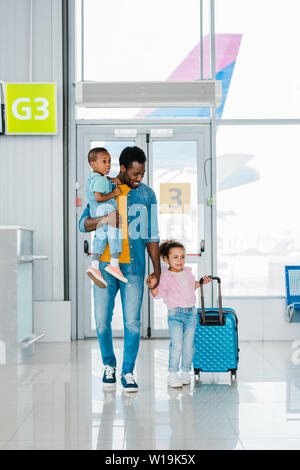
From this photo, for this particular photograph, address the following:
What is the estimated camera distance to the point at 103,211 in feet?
12.2

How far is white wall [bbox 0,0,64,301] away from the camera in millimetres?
6523

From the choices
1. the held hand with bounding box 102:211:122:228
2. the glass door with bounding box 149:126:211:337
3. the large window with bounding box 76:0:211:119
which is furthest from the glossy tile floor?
the large window with bounding box 76:0:211:119

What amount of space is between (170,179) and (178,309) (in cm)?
307

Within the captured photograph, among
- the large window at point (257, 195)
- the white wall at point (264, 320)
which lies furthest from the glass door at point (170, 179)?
the white wall at point (264, 320)

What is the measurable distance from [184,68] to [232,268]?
92.1 inches

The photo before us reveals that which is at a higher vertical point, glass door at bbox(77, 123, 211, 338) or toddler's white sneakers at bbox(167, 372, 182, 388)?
glass door at bbox(77, 123, 211, 338)

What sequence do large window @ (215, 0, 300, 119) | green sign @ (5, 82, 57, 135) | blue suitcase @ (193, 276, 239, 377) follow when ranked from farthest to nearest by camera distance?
large window @ (215, 0, 300, 119)
green sign @ (5, 82, 57, 135)
blue suitcase @ (193, 276, 239, 377)

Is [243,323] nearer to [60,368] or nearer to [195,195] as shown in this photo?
[195,195]

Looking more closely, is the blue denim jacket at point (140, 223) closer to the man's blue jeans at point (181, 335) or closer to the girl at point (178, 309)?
the girl at point (178, 309)

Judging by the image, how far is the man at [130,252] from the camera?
366cm

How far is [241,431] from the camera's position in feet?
9.28

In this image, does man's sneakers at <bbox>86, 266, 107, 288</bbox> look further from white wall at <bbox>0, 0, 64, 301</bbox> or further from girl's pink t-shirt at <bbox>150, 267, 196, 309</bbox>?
white wall at <bbox>0, 0, 64, 301</bbox>

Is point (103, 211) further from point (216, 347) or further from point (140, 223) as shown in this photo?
point (216, 347)

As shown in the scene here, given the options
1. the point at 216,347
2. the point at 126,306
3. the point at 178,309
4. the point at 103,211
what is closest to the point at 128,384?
the point at 126,306
